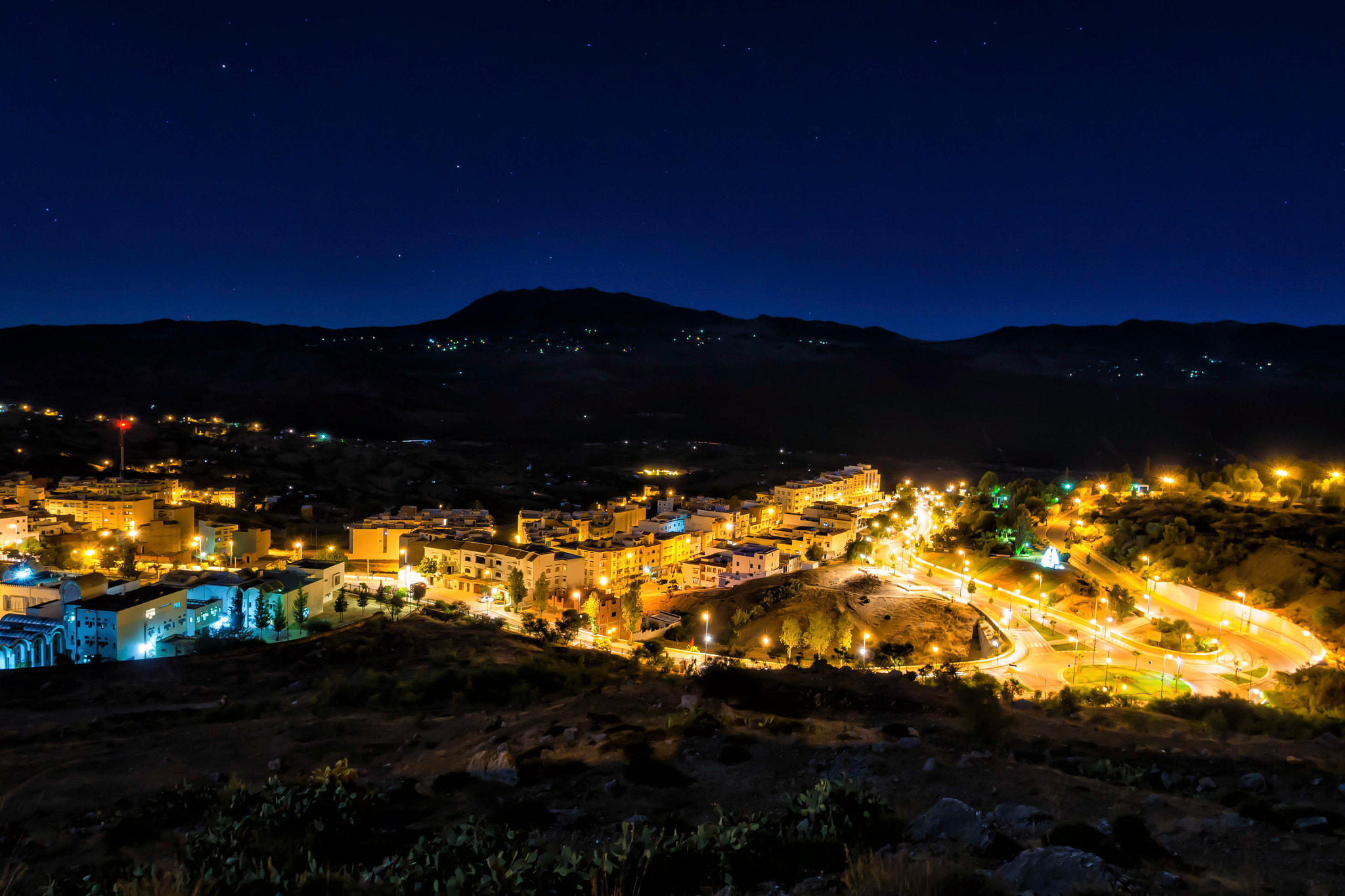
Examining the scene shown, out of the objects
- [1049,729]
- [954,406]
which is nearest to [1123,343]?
[954,406]

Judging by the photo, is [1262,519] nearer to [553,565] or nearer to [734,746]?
[553,565]

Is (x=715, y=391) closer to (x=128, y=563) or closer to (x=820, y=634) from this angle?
(x=128, y=563)

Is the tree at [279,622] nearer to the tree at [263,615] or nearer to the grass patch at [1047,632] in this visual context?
the tree at [263,615]

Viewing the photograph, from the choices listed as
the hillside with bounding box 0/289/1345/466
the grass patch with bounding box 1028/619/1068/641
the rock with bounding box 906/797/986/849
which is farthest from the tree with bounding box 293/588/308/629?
the hillside with bounding box 0/289/1345/466

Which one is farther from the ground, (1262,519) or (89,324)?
(89,324)

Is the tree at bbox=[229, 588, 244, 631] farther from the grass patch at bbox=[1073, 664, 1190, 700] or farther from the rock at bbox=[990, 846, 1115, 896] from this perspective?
the rock at bbox=[990, 846, 1115, 896]

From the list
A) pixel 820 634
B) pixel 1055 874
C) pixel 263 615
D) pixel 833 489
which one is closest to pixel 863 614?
pixel 820 634
